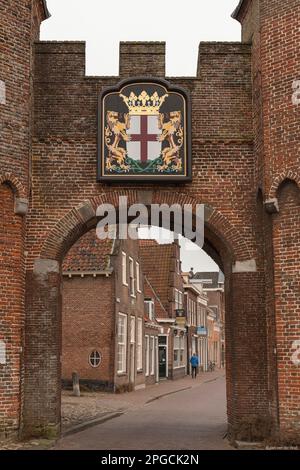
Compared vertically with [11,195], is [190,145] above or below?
above

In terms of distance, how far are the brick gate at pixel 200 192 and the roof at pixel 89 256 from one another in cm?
1267

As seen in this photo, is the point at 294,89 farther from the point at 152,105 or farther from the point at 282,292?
the point at 282,292

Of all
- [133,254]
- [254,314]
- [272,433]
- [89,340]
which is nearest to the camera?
[272,433]

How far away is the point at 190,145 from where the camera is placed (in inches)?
547

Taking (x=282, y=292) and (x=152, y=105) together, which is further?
(x=152, y=105)

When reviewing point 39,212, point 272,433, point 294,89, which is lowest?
point 272,433

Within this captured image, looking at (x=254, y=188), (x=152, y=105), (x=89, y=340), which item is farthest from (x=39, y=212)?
(x=89, y=340)

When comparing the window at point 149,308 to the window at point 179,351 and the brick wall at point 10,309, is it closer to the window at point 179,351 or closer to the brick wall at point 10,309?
the window at point 179,351

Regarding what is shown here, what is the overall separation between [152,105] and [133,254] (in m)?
18.0

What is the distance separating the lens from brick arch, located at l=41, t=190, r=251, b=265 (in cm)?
1381

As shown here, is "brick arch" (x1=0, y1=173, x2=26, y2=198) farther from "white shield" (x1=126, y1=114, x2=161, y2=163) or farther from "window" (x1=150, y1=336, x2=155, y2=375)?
"window" (x1=150, y1=336, x2=155, y2=375)

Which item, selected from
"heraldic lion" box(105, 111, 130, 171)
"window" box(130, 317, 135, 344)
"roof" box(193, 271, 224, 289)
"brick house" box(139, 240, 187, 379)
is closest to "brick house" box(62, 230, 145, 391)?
"window" box(130, 317, 135, 344)

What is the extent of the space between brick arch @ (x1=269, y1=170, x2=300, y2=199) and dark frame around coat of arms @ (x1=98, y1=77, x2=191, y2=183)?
187 cm

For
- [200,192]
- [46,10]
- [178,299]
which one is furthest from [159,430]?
[178,299]
